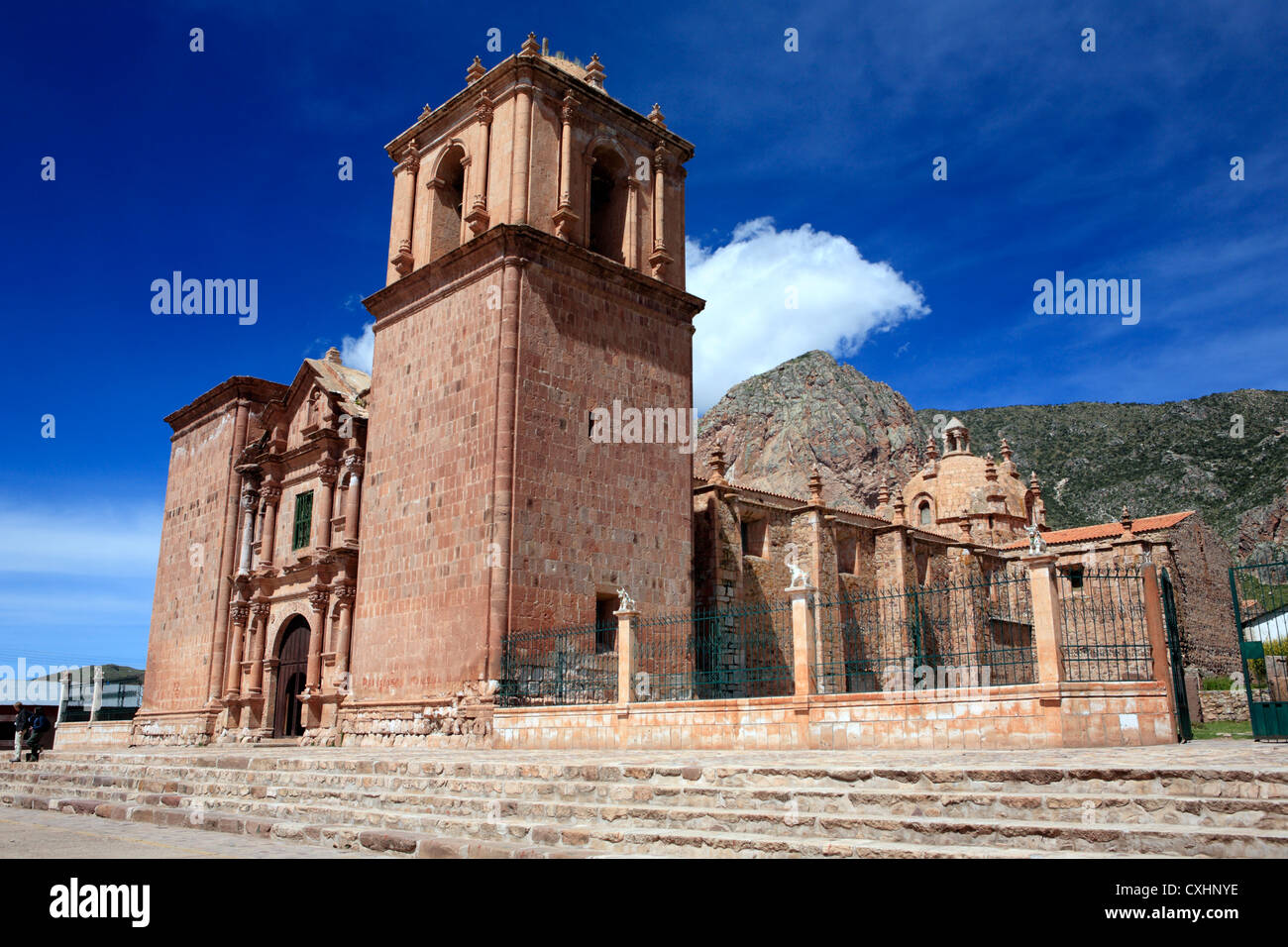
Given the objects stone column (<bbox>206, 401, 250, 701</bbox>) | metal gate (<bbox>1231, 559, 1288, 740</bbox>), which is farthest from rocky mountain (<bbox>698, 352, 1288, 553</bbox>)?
metal gate (<bbox>1231, 559, 1288, 740</bbox>)

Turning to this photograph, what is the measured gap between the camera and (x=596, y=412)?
18219 millimetres

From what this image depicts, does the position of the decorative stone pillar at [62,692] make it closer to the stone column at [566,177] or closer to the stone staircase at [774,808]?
the stone staircase at [774,808]

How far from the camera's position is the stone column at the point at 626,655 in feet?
44.9

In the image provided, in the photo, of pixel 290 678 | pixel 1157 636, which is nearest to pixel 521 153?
pixel 290 678

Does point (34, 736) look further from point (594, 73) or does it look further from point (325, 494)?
point (594, 73)

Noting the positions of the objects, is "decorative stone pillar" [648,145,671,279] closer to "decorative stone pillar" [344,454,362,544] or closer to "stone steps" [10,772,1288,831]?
"decorative stone pillar" [344,454,362,544]

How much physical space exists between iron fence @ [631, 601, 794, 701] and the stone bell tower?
897 millimetres

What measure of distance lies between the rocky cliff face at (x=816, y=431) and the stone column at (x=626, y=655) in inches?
2267

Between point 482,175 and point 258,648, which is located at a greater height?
point 482,175

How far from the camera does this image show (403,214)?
68.5 feet

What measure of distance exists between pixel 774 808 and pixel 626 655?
6979 mm

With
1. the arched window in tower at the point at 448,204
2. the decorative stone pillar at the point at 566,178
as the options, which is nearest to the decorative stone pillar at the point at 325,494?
the arched window in tower at the point at 448,204

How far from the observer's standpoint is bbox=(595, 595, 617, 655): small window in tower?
16.8m
